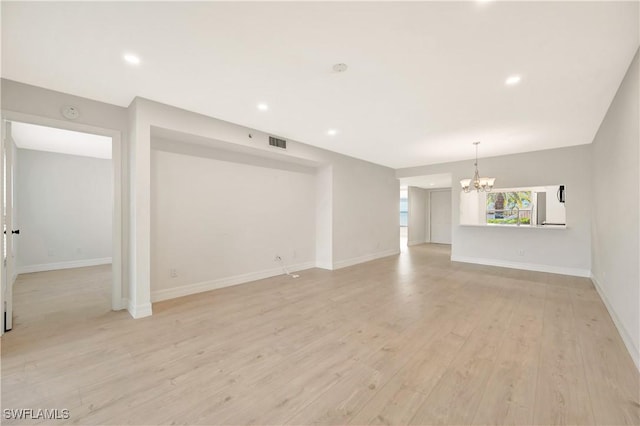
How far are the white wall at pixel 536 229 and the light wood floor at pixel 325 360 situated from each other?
1728 millimetres

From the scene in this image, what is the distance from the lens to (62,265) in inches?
223

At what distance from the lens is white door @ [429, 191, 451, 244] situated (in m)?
10.3

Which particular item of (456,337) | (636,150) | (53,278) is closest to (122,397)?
(456,337)

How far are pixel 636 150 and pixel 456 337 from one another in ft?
7.38

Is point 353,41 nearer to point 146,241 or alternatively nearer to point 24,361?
point 146,241

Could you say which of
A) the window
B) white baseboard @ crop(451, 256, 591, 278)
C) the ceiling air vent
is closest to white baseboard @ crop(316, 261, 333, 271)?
the ceiling air vent

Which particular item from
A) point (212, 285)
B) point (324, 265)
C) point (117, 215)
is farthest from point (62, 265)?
point (324, 265)

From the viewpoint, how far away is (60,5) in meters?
1.73

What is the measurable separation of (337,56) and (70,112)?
10.2ft

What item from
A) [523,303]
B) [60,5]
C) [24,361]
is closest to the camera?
[60,5]

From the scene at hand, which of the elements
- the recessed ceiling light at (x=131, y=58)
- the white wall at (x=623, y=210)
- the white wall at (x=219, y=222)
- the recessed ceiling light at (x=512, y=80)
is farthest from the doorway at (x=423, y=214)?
the recessed ceiling light at (x=131, y=58)

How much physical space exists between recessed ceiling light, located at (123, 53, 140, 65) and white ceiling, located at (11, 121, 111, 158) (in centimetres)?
259

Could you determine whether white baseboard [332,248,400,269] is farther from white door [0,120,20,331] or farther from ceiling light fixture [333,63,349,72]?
white door [0,120,20,331]

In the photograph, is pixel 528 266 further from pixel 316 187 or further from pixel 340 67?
pixel 340 67
